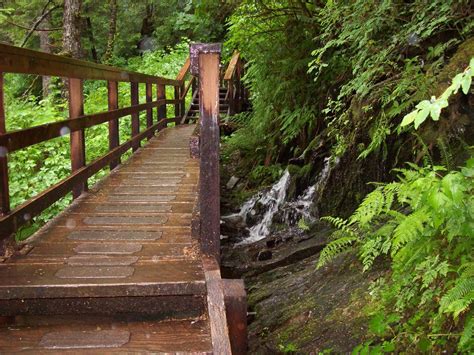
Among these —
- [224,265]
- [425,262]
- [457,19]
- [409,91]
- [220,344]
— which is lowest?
[224,265]

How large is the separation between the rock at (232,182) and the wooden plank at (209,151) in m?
6.24

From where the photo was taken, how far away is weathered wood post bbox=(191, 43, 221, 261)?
3.50 metres

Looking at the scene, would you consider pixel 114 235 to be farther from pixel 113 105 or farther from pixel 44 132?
pixel 113 105

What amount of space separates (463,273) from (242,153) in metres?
8.38

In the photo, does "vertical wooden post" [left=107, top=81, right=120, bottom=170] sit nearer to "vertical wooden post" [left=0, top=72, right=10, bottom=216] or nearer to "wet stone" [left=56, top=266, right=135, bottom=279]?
"vertical wooden post" [left=0, top=72, right=10, bottom=216]

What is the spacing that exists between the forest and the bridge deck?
1.09 m

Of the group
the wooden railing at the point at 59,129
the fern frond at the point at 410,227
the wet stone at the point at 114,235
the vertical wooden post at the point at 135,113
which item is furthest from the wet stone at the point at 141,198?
the fern frond at the point at 410,227

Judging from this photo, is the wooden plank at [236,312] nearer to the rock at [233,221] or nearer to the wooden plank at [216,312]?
the wooden plank at [216,312]

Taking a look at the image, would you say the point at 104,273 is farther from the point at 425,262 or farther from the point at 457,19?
the point at 457,19

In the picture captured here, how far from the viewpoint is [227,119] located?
1446 centimetres

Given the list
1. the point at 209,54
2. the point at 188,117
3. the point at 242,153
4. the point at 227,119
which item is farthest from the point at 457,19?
the point at 188,117

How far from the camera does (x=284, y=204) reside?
24.8ft

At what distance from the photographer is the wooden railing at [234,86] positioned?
16.1 meters

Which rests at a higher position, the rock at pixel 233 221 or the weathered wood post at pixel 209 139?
the weathered wood post at pixel 209 139
